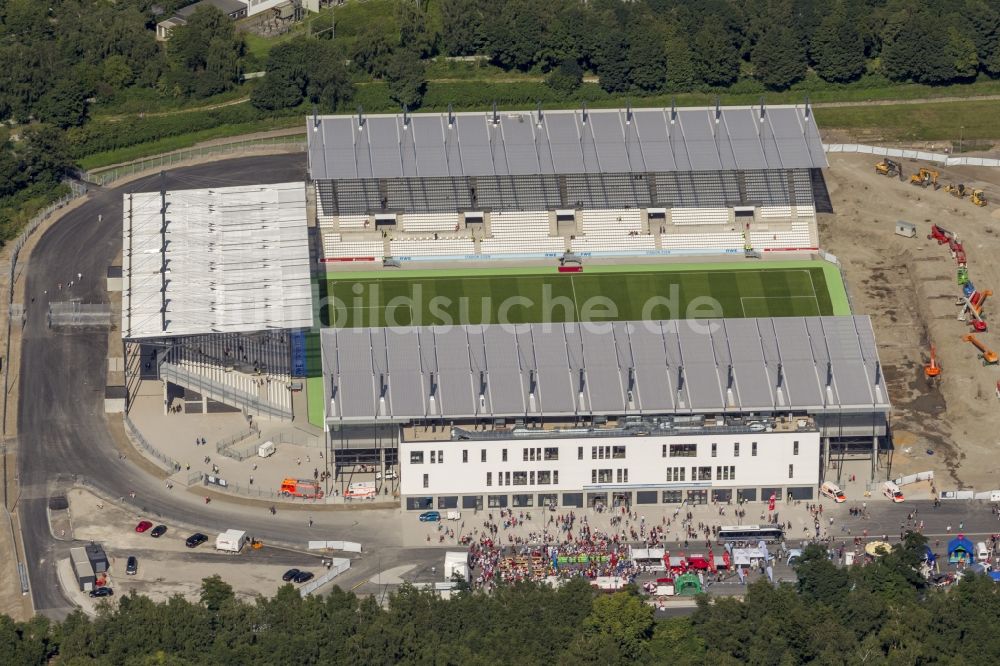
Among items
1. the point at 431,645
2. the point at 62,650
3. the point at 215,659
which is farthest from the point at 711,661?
the point at 62,650

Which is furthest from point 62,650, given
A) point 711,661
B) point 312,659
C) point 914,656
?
point 914,656

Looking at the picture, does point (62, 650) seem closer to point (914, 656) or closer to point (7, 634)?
point (7, 634)

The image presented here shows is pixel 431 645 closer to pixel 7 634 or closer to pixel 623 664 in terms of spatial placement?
pixel 623 664

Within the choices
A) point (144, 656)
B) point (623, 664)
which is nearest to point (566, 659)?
point (623, 664)

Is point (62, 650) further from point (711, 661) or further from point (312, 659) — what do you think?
point (711, 661)

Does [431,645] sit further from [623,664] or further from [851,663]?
[851,663]

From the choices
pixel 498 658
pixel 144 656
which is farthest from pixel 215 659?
pixel 498 658
